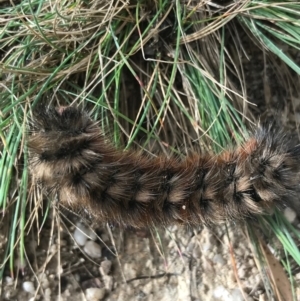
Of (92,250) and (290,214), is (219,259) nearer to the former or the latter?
(290,214)

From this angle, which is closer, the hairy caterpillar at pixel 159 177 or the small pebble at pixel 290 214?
the hairy caterpillar at pixel 159 177

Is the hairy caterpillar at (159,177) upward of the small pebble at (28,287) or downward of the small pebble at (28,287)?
upward

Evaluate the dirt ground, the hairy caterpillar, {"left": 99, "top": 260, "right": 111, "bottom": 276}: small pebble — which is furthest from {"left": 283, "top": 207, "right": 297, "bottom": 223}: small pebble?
{"left": 99, "top": 260, "right": 111, "bottom": 276}: small pebble

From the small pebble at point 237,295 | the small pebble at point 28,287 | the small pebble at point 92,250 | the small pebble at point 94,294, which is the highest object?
the small pebble at point 92,250

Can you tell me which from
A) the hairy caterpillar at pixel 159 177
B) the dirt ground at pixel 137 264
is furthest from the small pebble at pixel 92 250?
the hairy caterpillar at pixel 159 177

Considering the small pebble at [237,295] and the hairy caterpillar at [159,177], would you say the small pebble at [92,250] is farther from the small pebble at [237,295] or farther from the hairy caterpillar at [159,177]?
the small pebble at [237,295]

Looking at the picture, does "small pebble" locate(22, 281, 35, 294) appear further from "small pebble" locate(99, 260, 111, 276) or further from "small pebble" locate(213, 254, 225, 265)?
"small pebble" locate(213, 254, 225, 265)
